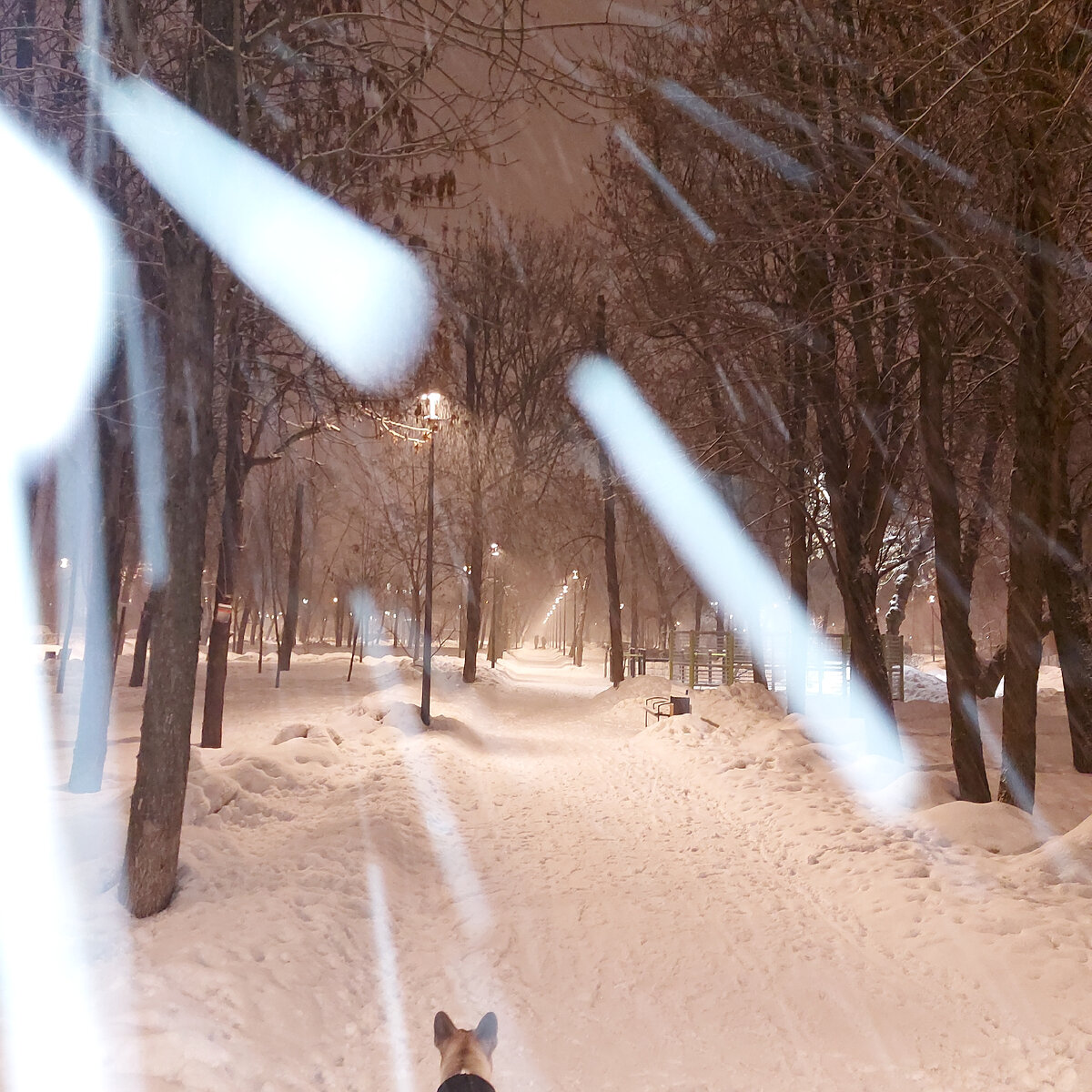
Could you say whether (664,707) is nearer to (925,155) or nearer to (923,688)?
(923,688)

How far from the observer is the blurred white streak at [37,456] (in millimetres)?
3920

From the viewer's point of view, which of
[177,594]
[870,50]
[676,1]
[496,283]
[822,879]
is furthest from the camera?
[496,283]

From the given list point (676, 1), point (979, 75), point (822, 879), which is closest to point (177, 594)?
point (822, 879)

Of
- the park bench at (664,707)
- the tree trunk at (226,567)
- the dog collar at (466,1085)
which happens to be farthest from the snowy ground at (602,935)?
the park bench at (664,707)

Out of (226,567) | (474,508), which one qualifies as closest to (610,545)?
(474,508)

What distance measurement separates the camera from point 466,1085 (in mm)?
2590

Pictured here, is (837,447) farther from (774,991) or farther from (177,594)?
(177,594)

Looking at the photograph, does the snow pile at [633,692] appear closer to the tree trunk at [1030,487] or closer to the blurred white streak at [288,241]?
the tree trunk at [1030,487]

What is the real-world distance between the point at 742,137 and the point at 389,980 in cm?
910

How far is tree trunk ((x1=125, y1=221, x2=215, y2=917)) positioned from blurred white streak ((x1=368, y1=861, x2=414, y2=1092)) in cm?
149

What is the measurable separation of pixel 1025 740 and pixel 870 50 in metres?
6.92

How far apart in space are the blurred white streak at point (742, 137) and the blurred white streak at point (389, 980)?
26.4 ft

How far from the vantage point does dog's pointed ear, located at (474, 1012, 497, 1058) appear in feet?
10.3

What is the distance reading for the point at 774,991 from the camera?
16.5 feet
